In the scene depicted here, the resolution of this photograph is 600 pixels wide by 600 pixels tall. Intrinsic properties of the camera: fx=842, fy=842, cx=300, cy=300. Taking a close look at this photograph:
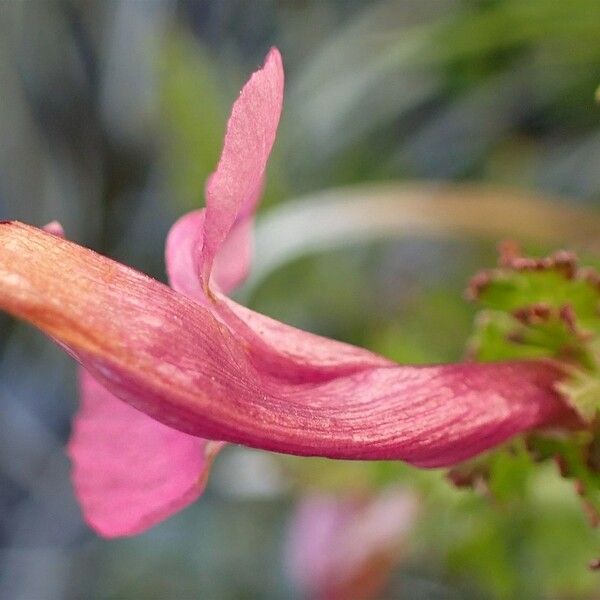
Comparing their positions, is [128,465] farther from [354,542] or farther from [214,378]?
[354,542]

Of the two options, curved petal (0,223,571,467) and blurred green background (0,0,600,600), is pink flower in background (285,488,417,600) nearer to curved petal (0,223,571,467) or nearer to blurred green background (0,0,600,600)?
blurred green background (0,0,600,600)

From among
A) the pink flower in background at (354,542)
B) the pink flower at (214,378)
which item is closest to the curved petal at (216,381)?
the pink flower at (214,378)

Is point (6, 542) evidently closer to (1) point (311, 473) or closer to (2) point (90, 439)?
(1) point (311, 473)

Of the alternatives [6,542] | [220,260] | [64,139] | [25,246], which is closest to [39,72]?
[64,139]

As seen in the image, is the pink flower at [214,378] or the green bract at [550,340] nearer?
the pink flower at [214,378]

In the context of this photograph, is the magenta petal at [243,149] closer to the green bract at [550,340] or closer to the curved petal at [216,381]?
the curved petal at [216,381]

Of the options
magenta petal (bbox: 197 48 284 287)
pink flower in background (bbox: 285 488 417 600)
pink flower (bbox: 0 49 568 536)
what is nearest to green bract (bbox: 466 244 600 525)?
pink flower (bbox: 0 49 568 536)
